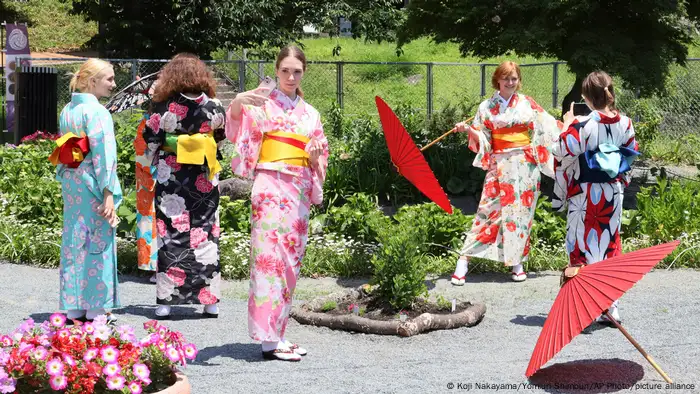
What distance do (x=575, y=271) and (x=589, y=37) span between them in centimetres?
530

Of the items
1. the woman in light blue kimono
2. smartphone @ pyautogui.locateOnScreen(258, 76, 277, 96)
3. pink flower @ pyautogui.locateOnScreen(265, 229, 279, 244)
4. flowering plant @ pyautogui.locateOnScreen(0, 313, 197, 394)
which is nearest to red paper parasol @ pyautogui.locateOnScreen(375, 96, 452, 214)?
smartphone @ pyautogui.locateOnScreen(258, 76, 277, 96)

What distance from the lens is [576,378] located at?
4.73 metres

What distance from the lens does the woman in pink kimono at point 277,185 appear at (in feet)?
16.8

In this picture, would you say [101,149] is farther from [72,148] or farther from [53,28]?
[53,28]

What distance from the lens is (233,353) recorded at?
209 inches

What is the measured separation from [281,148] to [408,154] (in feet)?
5.90

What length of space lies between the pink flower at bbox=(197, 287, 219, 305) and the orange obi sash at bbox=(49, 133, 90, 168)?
4.03 ft

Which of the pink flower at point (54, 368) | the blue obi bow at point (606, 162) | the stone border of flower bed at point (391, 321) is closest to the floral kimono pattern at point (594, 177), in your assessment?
the blue obi bow at point (606, 162)

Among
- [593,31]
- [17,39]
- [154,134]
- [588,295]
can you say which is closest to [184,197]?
[154,134]

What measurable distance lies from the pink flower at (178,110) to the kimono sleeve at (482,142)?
2.46 meters

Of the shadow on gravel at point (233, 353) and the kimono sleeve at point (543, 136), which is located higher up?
the kimono sleeve at point (543, 136)

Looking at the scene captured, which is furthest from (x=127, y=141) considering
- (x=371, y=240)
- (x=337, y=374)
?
(x=337, y=374)

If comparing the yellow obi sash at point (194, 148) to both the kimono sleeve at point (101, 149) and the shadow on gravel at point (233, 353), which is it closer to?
the kimono sleeve at point (101, 149)

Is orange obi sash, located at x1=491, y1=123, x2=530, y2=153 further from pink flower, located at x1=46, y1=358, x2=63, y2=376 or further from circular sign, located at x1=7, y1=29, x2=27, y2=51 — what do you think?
circular sign, located at x1=7, y1=29, x2=27, y2=51
